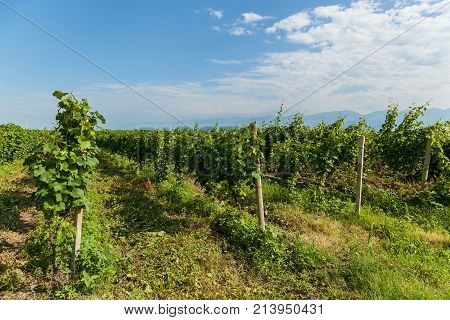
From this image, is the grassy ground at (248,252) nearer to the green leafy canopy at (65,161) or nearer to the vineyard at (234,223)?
the vineyard at (234,223)

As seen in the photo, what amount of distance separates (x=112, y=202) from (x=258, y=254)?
5252 millimetres

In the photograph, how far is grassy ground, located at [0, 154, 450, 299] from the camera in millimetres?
4617

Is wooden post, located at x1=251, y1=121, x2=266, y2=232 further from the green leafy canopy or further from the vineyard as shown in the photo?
the green leafy canopy

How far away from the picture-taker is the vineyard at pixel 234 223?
465cm

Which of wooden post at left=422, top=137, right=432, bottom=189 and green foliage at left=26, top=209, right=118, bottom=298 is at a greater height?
wooden post at left=422, top=137, right=432, bottom=189

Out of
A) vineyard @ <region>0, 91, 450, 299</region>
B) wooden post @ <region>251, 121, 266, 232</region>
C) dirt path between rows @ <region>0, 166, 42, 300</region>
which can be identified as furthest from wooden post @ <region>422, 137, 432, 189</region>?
dirt path between rows @ <region>0, 166, 42, 300</region>

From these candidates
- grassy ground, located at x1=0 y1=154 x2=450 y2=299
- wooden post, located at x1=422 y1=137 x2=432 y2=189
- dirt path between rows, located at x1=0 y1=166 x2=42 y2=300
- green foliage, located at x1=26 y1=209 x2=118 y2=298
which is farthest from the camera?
wooden post, located at x1=422 y1=137 x2=432 y2=189

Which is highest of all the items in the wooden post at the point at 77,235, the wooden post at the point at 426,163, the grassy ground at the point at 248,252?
the wooden post at the point at 426,163

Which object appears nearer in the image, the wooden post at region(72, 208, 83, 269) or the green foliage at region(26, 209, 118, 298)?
the green foliage at region(26, 209, 118, 298)

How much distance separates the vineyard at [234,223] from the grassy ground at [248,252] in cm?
3

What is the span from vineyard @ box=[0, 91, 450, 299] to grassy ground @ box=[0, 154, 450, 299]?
0.09 ft

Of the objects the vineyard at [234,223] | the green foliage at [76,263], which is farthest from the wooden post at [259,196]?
the green foliage at [76,263]

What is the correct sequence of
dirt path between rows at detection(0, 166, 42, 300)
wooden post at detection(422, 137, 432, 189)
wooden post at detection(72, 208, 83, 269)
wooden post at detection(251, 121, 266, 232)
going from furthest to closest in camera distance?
wooden post at detection(422, 137, 432, 189) < wooden post at detection(251, 121, 266, 232) < wooden post at detection(72, 208, 83, 269) < dirt path between rows at detection(0, 166, 42, 300)

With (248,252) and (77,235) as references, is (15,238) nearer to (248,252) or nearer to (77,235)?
(77,235)
